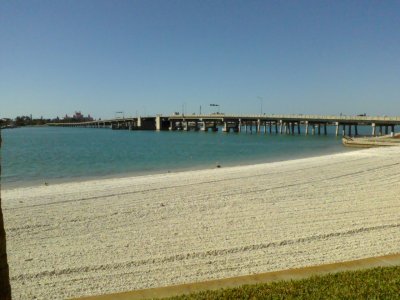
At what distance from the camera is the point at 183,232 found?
984cm

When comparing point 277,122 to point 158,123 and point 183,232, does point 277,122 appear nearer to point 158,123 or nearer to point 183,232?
point 158,123

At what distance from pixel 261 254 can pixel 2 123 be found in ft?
19.8

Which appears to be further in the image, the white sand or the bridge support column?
the bridge support column

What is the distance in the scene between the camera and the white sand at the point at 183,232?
7105 millimetres

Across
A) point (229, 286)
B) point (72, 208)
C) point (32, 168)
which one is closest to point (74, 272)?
point (229, 286)

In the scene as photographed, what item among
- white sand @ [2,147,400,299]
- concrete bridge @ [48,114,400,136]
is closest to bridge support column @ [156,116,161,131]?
concrete bridge @ [48,114,400,136]

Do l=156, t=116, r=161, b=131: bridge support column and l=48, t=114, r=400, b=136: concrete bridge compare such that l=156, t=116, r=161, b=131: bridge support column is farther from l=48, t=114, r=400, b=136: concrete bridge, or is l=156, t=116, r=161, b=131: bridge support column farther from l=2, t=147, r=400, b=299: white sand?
l=2, t=147, r=400, b=299: white sand

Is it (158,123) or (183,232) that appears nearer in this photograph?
(183,232)

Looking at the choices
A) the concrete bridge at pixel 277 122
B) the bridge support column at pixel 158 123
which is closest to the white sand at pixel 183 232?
the concrete bridge at pixel 277 122

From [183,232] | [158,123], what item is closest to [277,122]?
[158,123]

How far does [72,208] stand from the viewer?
525 inches

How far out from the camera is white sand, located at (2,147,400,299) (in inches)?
280

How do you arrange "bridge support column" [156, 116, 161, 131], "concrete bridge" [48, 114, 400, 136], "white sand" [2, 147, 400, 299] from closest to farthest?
"white sand" [2, 147, 400, 299], "concrete bridge" [48, 114, 400, 136], "bridge support column" [156, 116, 161, 131]

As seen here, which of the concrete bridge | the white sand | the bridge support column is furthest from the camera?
the bridge support column
